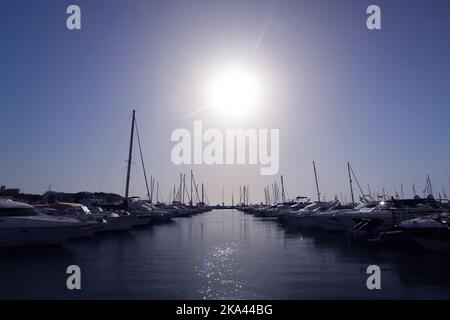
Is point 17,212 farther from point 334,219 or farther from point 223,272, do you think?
point 334,219

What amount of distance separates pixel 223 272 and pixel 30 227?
13816 millimetres

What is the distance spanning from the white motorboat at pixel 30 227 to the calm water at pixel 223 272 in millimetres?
629

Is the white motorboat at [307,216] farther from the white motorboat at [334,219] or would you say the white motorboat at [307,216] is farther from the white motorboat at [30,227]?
the white motorboat at [30,227]

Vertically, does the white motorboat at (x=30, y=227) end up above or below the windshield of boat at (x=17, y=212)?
below

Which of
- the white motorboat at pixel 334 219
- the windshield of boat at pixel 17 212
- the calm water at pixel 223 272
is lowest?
the calm water at pixel 223 272

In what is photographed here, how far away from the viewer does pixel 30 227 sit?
26438 mm

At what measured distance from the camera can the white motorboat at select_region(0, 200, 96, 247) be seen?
26234 millimetres

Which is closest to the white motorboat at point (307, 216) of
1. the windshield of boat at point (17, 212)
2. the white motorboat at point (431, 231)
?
the white motorboat at point (431, 231)

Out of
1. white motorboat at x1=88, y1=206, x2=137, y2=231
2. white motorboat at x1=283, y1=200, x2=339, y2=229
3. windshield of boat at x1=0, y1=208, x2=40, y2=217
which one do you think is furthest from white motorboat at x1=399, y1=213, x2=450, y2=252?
white motorboat at x1=88, y1=206, x2=137, y2=231

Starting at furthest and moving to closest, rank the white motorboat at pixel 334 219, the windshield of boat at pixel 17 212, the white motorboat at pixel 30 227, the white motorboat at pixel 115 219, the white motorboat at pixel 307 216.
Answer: the white motorboat at pixel 307 216 < the white motorboat at pixel 115 219 < the white motorboat at pixel 334 219 < the windshield of boat at pixel 17 212 < the white motorboat at pixel 30 227

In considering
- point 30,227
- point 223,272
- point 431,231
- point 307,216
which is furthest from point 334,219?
point 30,227

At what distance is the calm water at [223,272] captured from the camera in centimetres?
1566

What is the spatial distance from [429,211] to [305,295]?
20.9m

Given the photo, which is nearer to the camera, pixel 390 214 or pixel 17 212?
A: pixel 17 212
